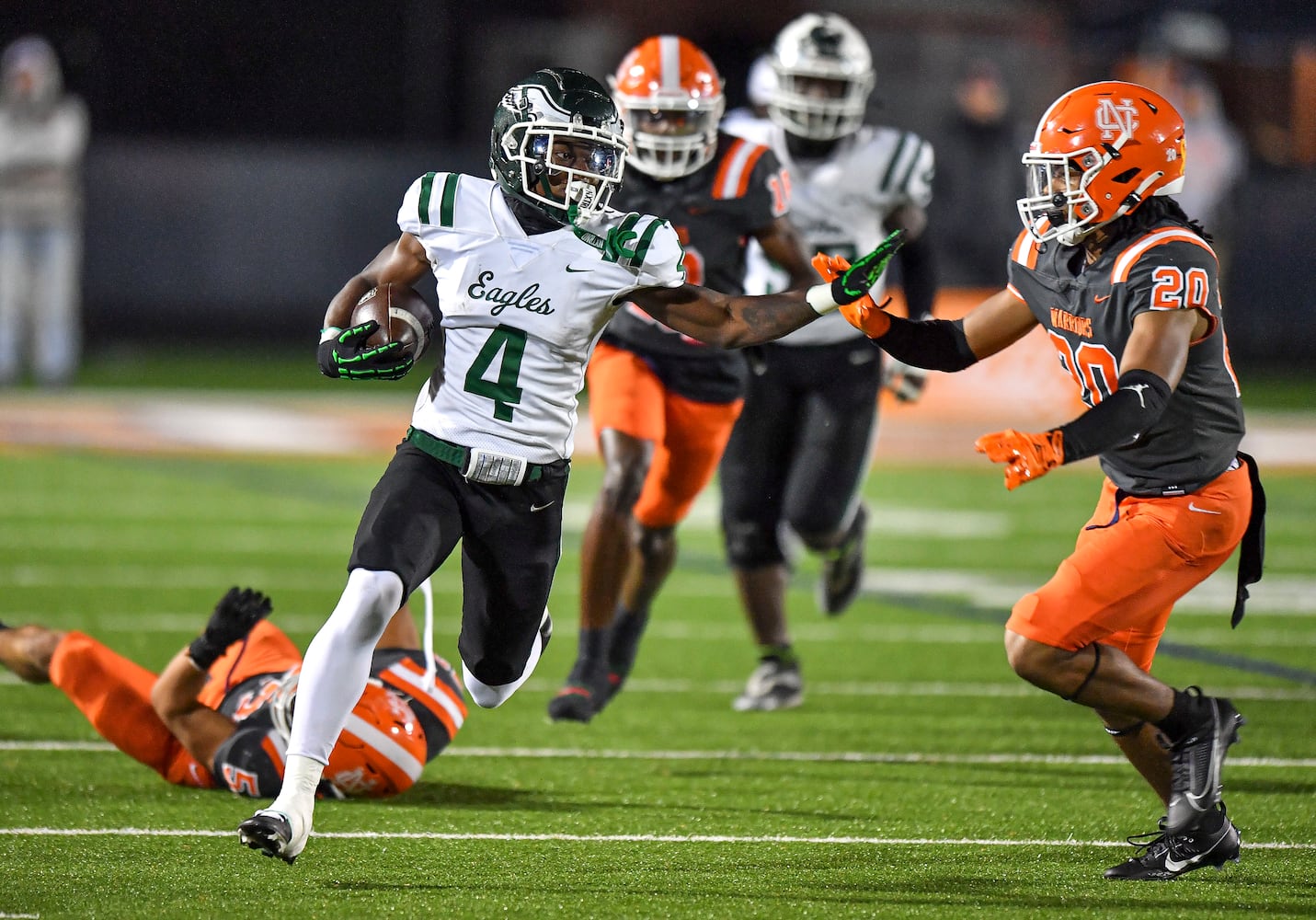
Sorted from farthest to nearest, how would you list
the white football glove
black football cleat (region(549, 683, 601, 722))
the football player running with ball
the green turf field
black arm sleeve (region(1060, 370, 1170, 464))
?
the white football glove → black football cleat (region(549, 683, 601, 722)) → the football player running with ball → the green turf field → black arm sleeve (region(1060, 370, 1170, 464))

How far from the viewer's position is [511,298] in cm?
404

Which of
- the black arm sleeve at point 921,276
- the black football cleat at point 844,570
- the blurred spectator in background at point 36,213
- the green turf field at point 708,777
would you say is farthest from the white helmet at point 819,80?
the blurred spectator in background at point 36,213

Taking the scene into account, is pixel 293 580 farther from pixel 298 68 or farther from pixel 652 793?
pixel 298 68

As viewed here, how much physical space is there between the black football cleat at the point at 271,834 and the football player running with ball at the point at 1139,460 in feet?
4.82

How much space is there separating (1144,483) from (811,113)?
8.29 ft

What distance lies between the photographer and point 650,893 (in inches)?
146

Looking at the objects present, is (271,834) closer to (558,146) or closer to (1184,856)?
(558,146)

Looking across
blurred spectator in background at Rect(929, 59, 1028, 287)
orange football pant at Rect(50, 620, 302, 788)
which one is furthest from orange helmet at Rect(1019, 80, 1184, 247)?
blurred spectator in background at Rect(929, 59, 1028, 287)

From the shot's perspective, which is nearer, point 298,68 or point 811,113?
point 811,113

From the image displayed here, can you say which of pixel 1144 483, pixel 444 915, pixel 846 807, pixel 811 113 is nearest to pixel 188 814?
pixel 444 915

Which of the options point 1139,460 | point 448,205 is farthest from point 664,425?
point 1139,460

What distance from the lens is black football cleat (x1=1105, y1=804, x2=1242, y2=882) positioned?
383 cm

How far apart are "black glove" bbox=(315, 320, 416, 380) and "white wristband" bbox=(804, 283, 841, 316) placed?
849 millimetres

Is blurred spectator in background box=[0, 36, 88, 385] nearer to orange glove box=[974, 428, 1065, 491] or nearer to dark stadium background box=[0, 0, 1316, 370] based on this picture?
dark stadium background box=[0, 0, 1316, 370]
